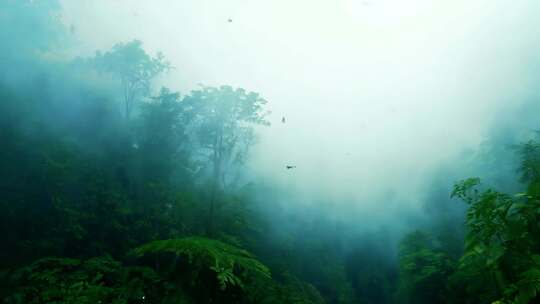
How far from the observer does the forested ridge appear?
2.41m

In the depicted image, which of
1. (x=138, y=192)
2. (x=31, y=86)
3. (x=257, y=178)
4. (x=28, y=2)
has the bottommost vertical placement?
(x=138, y=192)

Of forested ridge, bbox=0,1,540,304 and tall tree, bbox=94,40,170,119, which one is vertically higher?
tall tree, bbox=94,40,170,119

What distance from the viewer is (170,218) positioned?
1922 cm

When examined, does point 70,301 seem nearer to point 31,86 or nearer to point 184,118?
point 184,118

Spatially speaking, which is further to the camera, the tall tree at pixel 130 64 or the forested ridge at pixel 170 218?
the tall tree at pixel 130 64

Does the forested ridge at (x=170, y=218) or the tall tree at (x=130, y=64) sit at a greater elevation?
the tall tree at (x=130, y=64)

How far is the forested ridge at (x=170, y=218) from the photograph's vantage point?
94.7 inches

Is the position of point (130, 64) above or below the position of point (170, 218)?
above

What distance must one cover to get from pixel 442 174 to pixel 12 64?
43353mm

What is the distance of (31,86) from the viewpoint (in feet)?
86.0

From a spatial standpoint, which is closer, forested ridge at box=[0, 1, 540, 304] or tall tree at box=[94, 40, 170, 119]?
forested ridge at box=[0, 1, 540, 304]

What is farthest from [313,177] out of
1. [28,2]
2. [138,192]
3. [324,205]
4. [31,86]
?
[28,2]

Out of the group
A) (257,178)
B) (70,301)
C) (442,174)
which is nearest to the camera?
(70,301)

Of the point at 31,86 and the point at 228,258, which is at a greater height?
the point at 31,86
